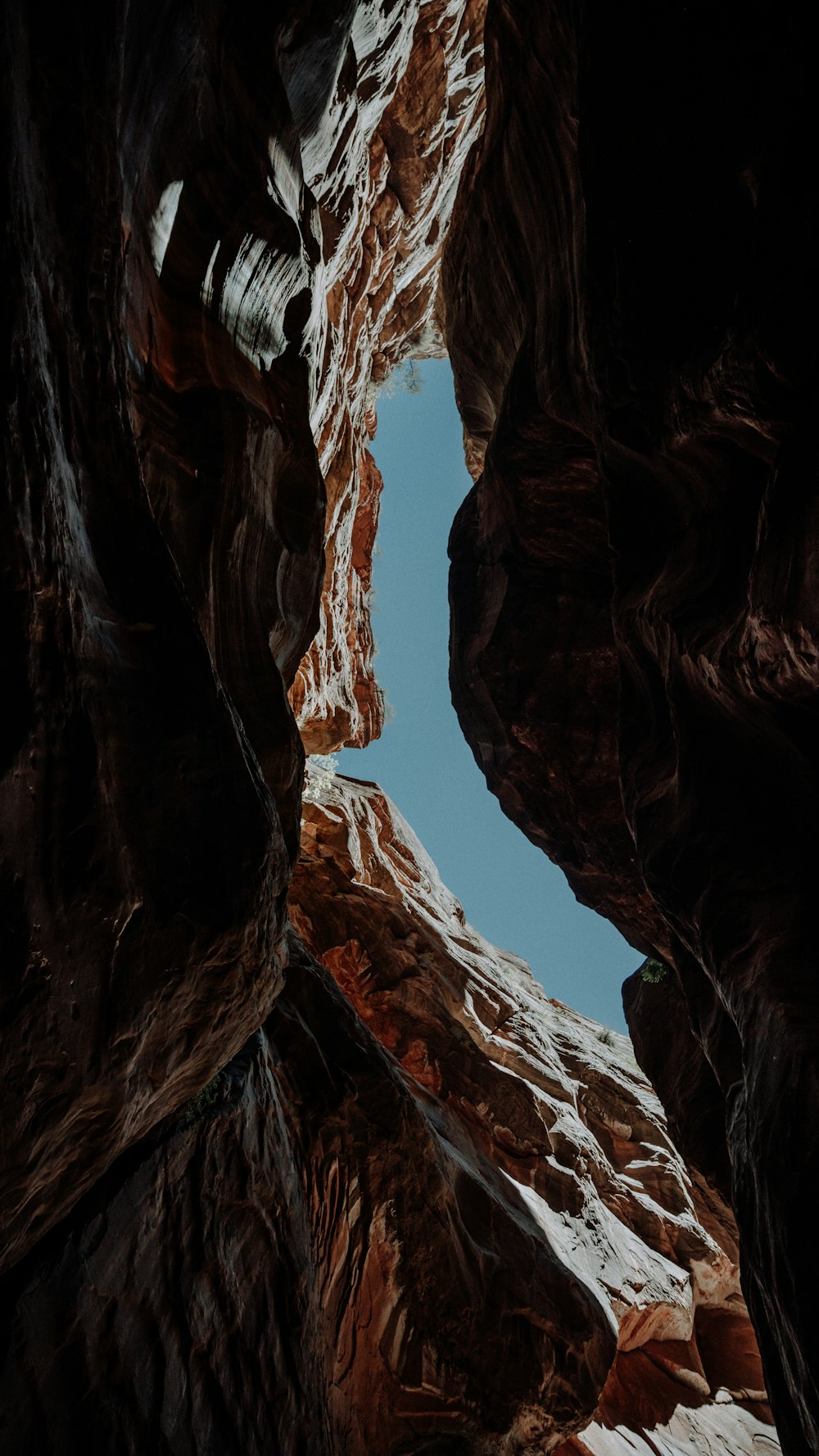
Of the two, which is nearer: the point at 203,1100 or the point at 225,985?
A: the point at 225,985

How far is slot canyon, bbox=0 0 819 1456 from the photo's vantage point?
430 cm

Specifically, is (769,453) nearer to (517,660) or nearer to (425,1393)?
(517,660)

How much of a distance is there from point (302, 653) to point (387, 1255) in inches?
318

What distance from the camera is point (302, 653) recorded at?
Answer: 10.3 meters

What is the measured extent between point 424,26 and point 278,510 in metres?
9.24

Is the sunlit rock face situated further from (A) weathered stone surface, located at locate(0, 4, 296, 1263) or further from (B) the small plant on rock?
(A) weathered stone surface, located at locate(0, 4, 296, 1263)

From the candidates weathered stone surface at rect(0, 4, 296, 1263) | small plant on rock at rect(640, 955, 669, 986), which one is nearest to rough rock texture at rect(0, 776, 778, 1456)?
weathered stone surface at rect(0, 4, 296, 1263)

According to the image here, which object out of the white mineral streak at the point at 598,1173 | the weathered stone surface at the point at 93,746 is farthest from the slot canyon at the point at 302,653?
the white mineral streak at the point at 598,1173

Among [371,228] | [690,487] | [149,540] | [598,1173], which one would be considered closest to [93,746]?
[149,540]

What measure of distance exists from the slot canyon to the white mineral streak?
0.14 m

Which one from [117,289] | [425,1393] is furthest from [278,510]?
[425,1393]

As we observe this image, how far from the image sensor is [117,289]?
16.4 ft

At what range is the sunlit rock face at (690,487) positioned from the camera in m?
5.29

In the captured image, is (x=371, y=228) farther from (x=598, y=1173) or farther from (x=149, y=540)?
(x=598, y=1173)
